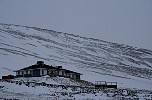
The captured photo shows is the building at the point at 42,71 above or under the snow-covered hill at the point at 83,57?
under

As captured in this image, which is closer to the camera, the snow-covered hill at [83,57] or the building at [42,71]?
the building at [42,71]

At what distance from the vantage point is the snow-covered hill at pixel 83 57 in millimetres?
82938

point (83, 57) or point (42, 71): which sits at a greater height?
point (83, 57)

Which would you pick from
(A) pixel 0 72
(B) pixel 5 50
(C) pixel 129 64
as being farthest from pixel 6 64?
(C) pixel 129 64

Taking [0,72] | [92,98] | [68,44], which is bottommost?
[92,98]

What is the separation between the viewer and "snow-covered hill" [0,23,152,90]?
82938 mm

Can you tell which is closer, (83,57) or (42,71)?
(42,71)

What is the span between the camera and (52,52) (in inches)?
4348

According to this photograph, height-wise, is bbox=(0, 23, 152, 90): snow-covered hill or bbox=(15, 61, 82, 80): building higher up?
bbox=(0, 23, 152, 90): snow-covered hill

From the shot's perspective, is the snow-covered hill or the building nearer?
the building

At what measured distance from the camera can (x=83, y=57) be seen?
112m

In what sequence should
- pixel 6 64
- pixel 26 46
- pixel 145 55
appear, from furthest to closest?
1. pixel 145 55
2. pixel 26 46
3. pixel 6 64

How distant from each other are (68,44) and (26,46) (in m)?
26.1

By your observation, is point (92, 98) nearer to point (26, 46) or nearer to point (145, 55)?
point (26, 46)
